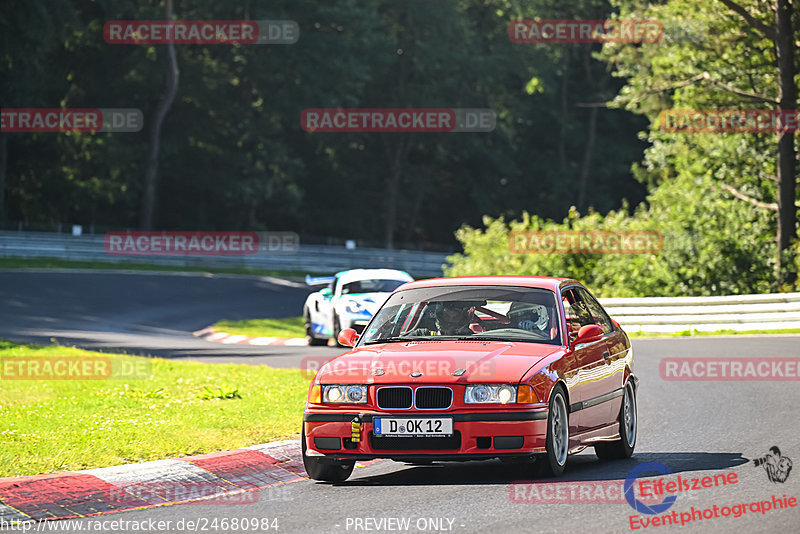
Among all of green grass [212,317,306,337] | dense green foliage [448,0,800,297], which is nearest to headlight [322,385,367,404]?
green grass [212,317,306,337]

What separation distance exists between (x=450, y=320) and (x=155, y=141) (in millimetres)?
49945

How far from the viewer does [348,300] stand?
2422 centimetres

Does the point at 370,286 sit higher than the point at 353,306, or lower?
higher

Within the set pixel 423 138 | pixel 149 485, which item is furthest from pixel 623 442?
pixel 423 138

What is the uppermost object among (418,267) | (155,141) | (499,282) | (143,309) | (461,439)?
(155,141)

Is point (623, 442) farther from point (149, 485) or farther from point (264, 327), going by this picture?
point (264, 327)

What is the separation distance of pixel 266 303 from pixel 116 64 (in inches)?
977

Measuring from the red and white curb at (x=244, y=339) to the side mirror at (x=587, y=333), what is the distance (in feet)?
57.1

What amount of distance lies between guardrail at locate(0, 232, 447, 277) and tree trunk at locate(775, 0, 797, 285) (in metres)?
27.0

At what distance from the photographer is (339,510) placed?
25.6 ft

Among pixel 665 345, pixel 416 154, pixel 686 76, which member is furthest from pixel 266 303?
pixel 416 154

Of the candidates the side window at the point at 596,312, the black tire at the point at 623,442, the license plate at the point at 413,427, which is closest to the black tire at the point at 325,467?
the license plate at the point at 413,427

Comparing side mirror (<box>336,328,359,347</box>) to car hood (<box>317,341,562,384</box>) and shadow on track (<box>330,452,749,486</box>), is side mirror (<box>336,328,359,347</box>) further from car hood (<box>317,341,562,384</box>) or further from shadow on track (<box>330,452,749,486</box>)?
shadow on track (<box>330,452,749,486</box>)

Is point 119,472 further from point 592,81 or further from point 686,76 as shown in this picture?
point 592,81
